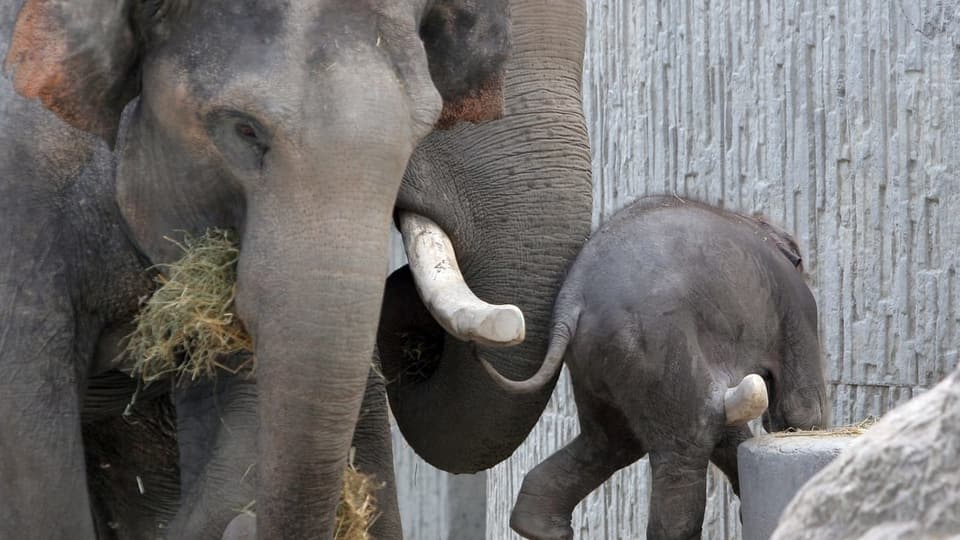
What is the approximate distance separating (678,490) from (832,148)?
5.44 feet

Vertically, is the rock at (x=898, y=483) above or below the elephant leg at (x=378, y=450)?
above

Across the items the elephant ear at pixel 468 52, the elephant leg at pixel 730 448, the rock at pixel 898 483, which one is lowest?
the elephant leg at pixel 730 448

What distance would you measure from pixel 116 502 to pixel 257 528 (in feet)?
5.33

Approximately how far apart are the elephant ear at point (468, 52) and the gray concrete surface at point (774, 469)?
0.96 m

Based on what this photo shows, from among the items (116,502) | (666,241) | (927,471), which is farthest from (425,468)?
(927,471)

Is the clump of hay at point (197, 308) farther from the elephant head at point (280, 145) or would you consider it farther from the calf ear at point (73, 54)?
the calf ear at point (73, 54)

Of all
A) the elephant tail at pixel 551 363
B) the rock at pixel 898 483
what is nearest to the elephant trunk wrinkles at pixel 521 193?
the elephant tail at pixel 551 363

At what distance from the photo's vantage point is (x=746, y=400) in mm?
3871

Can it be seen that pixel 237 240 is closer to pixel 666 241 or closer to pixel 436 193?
pixel 436 193

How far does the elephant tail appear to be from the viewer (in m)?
3.98

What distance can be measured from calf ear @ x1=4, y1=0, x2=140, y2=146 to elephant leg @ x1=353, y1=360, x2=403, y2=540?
3.70ft

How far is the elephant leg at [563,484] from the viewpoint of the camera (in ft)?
14.4

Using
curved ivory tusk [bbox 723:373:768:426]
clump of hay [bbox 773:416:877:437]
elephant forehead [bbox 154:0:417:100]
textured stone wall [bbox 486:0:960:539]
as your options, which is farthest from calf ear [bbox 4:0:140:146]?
textured stone wall [bbox 486:0:960:539]

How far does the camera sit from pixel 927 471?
1.59 meters
